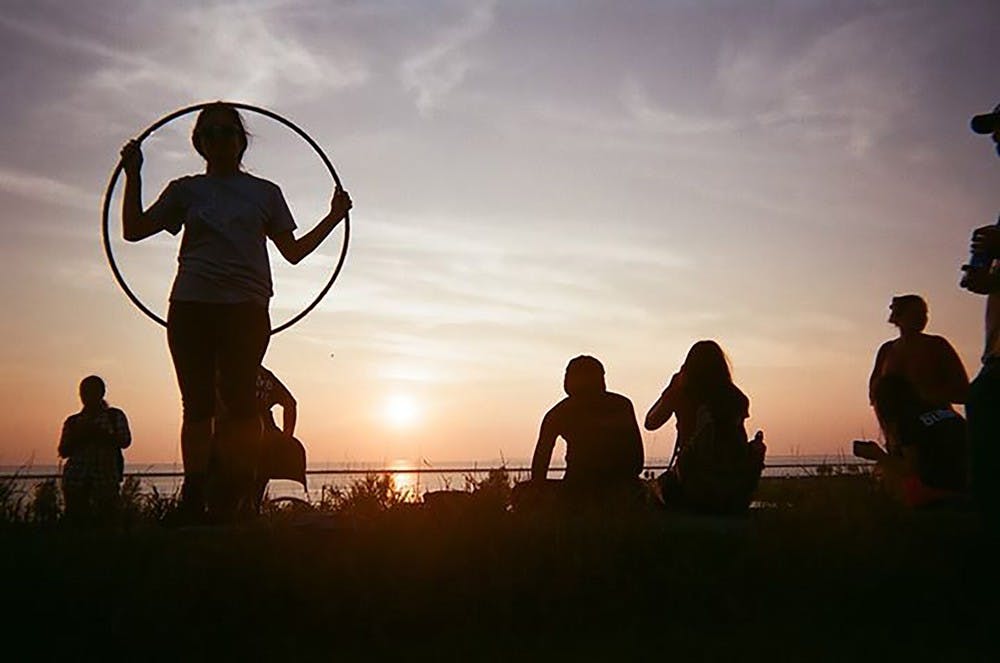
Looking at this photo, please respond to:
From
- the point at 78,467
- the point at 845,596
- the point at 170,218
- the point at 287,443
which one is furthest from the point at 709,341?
the point at 78,467

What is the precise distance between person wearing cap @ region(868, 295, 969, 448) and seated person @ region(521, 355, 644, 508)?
1661 millimetres

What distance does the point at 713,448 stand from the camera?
6777mm

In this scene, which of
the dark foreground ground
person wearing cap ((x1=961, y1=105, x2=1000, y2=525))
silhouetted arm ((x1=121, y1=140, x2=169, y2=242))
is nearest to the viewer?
person wearing cap ((x1=961, y1=105, x2=1000, y2=525))

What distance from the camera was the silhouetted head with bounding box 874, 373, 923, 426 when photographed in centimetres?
685

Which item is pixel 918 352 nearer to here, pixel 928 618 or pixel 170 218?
pixel 928 618

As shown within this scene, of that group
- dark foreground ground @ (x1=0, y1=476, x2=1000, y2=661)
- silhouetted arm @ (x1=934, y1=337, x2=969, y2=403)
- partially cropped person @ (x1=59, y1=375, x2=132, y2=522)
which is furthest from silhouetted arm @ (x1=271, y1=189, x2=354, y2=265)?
silhouetted arm @ (x1=934, y1=337, x2=969, y2=403)

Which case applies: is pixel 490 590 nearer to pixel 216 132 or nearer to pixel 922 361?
pixel 216 132

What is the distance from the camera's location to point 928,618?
16.5ft

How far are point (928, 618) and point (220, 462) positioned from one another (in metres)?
3.52

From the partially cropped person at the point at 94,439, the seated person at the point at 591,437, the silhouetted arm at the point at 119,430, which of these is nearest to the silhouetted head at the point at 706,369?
the seated person at the point at 591,437

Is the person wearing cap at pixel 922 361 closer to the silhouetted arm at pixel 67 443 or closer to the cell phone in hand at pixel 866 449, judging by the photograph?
the cell phone in hand at pixel 866 449

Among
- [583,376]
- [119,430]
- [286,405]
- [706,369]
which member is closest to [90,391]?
[119,430]

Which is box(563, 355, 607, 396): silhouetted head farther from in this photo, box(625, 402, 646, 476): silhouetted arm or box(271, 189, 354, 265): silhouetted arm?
box(271, 189, 354, 265): silhouetted arm

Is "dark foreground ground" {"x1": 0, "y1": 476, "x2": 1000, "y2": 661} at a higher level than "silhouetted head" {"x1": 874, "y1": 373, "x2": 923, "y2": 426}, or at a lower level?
lower
